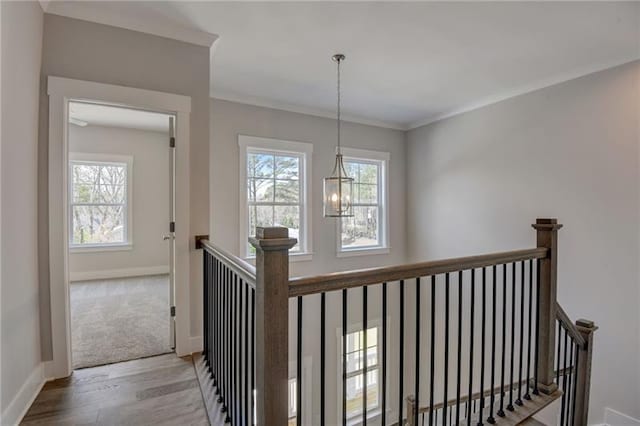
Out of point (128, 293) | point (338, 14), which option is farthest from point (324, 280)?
point (128, 293)

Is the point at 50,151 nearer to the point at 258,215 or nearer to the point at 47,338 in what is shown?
the point at 47,338

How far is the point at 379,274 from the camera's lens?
138 cm

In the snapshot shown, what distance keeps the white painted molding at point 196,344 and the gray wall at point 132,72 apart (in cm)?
4

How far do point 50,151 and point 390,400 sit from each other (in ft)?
18.9

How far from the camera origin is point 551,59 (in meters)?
3.00

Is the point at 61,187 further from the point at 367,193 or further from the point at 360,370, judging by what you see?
the point at 360,370

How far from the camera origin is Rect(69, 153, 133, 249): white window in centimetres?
527

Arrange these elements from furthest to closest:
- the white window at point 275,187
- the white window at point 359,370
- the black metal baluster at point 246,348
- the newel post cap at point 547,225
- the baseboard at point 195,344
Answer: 1. the white window at point 359,370
2. the white window at point 275,187
3. the baseboard at point 195,344
4. the newel post cap at point 547,225
5. the black metal baluster at point 246,348

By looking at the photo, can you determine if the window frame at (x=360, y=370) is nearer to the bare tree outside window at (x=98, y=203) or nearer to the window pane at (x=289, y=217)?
the window pane at (x=289, y=217)

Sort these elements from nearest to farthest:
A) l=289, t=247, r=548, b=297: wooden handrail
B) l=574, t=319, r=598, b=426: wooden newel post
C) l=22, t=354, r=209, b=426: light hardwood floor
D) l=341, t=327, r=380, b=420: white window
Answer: l=289, t=247, r=548, b=297: wooden handrail
l=22, t=354, r=209, b=426: light hardwood floor
l=574, t=319, r=598, b=426: wooden newel post
l=341, t=327, r=380, b=420: white window

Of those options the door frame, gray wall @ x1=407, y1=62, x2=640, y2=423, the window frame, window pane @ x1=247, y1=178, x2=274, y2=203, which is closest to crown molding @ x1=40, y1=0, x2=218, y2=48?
the door frame

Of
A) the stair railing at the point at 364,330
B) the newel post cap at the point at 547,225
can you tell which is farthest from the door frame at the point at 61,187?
the newel post cap at the point at 547,225

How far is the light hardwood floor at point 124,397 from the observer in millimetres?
1784

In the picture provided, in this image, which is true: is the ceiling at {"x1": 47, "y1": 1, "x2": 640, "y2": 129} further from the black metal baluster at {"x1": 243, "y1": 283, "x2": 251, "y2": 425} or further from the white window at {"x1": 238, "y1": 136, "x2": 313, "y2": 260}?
the black metal baluster at {"x1": 243, "y1": 283, "x2": 251, "y2": 425}
